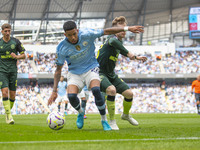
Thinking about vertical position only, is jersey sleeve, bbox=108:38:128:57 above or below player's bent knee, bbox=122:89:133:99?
above

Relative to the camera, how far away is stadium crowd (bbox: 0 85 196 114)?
33.7 metres

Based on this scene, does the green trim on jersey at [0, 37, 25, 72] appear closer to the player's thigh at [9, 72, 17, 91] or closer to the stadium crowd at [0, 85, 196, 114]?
the player's thigh at [9, 72, 17, 91]

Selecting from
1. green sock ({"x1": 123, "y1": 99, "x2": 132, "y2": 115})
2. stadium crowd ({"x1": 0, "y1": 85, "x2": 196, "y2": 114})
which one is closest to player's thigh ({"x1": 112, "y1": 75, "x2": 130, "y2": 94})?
green sock ({"x1": 123, "y1": 99, "x2": 132, "y2": 115})

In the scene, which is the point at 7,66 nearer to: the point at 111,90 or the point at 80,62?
the point at 80,62

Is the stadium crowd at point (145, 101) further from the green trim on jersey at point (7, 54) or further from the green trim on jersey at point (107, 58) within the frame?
the green trim on jersey at point (107, 58)

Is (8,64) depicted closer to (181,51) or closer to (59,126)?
(59,126)

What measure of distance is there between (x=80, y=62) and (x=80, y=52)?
27 centimetres

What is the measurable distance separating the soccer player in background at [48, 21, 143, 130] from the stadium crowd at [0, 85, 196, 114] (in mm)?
25913

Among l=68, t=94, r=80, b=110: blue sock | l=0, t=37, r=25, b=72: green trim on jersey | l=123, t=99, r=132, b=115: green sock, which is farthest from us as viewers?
l=0, t=37, r=25, b=72: green trim on jersey

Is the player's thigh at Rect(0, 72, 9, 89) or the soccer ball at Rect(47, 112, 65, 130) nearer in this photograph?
the soccer ball at Rect(47, 112, 65, 130)

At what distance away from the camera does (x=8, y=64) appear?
9312 millimetres

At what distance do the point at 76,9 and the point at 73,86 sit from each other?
3341 centimetres

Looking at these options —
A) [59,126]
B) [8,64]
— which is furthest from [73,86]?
[8,64]

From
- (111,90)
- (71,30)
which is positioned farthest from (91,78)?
(71,30)
